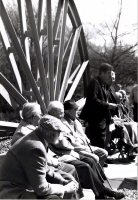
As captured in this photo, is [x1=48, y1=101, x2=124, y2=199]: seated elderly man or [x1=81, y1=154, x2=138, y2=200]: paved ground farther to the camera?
[x1=81, y1=154, x2=138, y2=200]: paved ground

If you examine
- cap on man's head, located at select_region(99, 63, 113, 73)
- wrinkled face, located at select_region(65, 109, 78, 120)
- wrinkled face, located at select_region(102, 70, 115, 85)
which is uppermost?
cap on man's head, located at select_region(99, 63, 113, 73)

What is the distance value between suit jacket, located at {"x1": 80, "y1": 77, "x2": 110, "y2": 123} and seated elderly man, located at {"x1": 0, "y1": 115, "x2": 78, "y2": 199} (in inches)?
141

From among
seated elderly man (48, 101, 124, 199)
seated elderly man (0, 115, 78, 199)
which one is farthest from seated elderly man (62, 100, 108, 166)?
seated elderly man (0, 115, 78, 199)

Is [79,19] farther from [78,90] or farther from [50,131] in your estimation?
[78,90]

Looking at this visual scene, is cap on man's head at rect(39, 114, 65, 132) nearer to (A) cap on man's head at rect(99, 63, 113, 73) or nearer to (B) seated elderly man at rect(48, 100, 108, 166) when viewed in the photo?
(B) seated elderly man at rect(48, 100, 108, 166)

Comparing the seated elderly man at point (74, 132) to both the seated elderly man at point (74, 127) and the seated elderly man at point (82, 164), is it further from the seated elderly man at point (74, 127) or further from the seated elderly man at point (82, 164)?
the seated elderly man at point (82, 164)

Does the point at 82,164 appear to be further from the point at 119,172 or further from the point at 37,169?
the point at 119,172

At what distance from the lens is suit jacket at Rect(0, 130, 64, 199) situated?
9.25 ft

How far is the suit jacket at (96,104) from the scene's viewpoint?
6.49 meters

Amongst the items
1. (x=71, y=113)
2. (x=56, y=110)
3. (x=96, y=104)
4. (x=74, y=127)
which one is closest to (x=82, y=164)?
(x=56, y=110)

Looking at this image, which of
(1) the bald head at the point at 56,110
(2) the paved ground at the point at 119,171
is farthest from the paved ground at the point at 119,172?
(1) the bald head at the point at 56,110

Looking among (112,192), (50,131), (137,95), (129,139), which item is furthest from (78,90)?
(50,131)

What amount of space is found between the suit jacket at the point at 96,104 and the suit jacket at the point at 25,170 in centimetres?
363

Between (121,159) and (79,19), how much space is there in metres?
3.71
